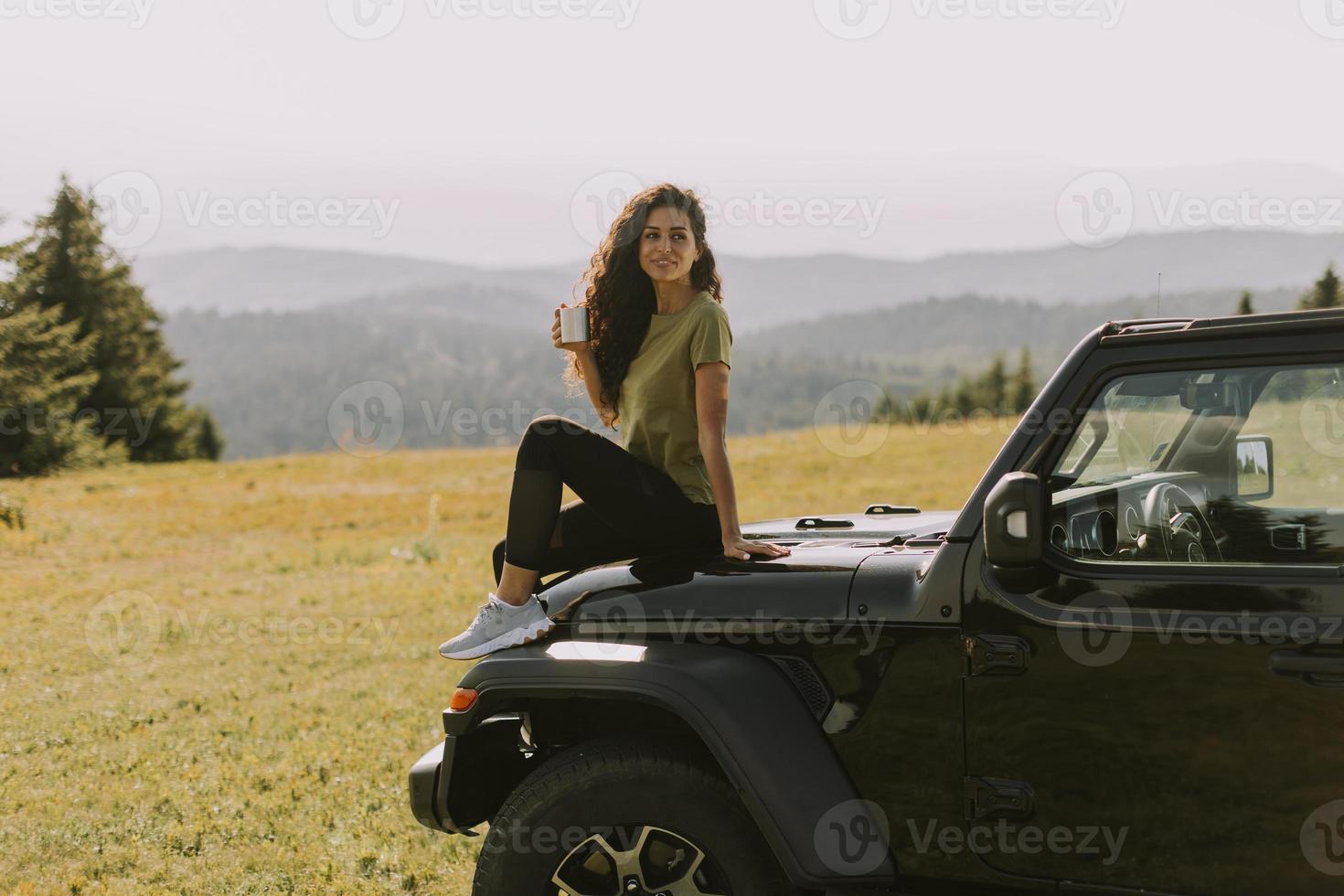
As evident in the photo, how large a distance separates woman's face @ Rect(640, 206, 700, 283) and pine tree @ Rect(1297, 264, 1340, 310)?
2112 mm

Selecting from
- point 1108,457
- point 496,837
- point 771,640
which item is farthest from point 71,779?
point 1108,457

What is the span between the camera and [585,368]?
447cm

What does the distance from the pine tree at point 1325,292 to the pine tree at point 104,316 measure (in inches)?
1756

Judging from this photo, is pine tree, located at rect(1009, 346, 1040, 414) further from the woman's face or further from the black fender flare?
the black fender flare

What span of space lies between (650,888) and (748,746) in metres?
0.54

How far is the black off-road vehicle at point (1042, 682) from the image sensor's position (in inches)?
107

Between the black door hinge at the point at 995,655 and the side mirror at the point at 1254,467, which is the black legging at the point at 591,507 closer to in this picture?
the black door hinge at the point at 995,655

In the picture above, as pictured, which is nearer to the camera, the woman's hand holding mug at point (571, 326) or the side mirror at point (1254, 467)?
the side mirror at point (1254, 467)

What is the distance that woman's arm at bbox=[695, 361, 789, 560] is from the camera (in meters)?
3.69

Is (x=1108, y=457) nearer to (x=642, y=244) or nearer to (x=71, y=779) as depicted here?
(x=642, y=244)

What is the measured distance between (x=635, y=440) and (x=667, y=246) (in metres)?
0.77

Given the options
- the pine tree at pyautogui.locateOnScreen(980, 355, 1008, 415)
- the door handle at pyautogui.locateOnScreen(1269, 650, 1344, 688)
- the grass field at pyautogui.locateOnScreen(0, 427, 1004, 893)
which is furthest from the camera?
the pine tree at pyautogui.locateOnScreen(980, 355, 1008, 415)

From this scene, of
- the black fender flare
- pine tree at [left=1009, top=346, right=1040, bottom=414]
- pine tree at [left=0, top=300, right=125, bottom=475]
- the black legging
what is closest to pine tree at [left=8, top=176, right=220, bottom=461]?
pine tree at [left=0, top=300, right=125, bottom=475]

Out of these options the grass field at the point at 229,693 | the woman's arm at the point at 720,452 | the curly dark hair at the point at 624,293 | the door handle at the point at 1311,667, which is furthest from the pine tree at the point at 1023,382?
the door handle at the point at 1311,667
